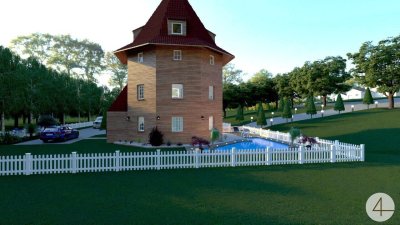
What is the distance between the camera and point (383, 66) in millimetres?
51719

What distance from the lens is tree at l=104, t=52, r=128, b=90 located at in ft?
274

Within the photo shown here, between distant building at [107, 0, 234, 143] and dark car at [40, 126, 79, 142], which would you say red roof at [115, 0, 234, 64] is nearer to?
distant building at [107, 0, 234, 143]

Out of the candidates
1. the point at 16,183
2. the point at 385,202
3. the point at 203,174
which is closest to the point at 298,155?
the point at 203,174

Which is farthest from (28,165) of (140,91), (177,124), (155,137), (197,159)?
(140,91)

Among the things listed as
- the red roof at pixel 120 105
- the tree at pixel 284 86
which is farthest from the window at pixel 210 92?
the tree at pixel 284 86

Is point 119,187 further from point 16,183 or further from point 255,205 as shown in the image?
point 255,205

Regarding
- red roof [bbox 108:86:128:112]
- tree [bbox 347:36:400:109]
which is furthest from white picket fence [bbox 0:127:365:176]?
tree [bbox 347:36:400:109]

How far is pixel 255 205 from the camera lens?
8.84m

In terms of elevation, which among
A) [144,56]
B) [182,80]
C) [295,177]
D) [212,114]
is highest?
[144,56]

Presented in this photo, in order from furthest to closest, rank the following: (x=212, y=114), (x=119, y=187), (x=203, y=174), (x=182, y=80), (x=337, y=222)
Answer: (x=212, y=114), (x=182, y=80), (x=203, y=174), (x=119, y=187), (x=337, y=222)

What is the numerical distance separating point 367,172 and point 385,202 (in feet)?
17.8

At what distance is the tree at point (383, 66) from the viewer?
164ft

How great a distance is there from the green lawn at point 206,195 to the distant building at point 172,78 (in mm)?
12742

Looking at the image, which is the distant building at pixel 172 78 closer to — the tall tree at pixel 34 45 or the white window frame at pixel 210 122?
the white window frame at pixel 210 122
